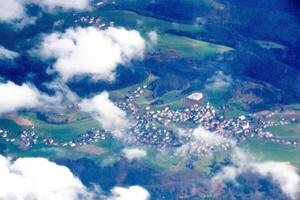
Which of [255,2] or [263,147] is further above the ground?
[255,2]

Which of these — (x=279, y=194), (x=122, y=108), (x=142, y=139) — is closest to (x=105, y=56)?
(x=122, y=108)

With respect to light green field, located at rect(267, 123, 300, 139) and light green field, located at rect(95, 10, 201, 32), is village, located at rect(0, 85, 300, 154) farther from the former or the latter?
light green field, located at rect(95, 10, 201, 32)

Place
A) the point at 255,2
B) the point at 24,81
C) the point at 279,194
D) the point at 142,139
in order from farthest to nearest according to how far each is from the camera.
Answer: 1. the point at 255,2
2. the point at 24,81
3. the point at 142,139
4. the point at 279,194

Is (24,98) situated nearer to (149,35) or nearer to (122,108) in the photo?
(122,108)

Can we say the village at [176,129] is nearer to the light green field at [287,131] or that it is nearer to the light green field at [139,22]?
the light green field at [287,131]

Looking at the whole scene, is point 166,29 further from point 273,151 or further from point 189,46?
point 273,151

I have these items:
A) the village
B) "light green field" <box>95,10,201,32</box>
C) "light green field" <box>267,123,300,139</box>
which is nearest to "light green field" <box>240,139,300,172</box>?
the village

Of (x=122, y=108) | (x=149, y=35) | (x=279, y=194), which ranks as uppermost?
(x=149, y=35)

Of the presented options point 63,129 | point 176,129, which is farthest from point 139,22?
point 63,129
